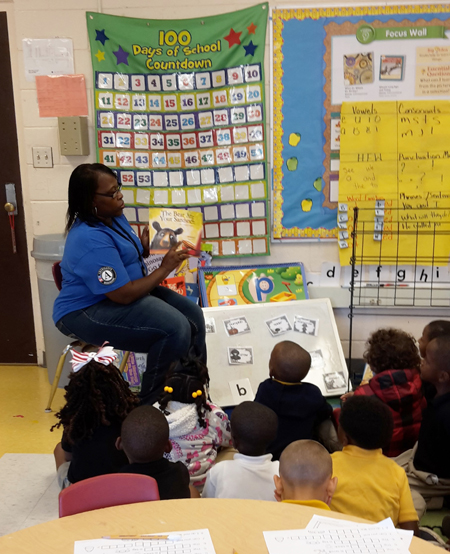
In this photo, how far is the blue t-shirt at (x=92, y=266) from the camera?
227 centimetres

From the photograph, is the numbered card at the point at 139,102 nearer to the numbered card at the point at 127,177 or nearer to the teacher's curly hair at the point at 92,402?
the numbered card at the point at 127,177

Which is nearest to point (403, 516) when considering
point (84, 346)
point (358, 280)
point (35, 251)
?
point (84, 346)

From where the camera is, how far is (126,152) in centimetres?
332

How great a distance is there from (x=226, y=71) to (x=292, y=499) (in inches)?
101

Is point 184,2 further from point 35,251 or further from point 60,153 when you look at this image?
point 35,251

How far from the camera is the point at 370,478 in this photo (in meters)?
1.52

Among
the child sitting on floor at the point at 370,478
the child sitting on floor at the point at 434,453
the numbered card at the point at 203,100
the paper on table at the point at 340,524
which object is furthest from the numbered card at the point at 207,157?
the paper on table at the point at 340,524

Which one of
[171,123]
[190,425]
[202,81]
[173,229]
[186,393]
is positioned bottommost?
[190,425]

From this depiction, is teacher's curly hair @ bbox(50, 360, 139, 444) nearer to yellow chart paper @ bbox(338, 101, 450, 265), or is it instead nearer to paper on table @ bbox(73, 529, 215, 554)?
paper on table @ bbox(73, 529, 215, 554)

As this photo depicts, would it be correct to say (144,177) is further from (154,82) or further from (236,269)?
(236,269)

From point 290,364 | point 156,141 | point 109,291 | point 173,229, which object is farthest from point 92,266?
point 156,141

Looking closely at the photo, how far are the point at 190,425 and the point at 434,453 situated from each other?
2.81 ft

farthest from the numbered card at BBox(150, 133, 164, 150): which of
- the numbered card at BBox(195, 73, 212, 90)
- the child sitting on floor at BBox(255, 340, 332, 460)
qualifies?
the child sitting on floor at BBox(255, 340, 332, 460)

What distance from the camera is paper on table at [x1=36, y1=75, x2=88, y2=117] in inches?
130
